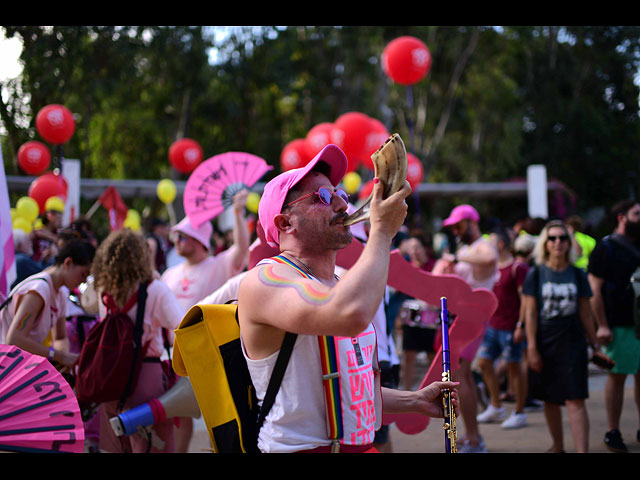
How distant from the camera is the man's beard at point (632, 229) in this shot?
5.79 m

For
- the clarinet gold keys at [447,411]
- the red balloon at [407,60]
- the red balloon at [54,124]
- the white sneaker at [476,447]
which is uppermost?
the red balloon at [407,60]

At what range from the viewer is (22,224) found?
9.04 meters

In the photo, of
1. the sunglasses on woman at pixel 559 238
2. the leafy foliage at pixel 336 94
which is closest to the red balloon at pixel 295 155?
the leafy foliage at pixel 336 94

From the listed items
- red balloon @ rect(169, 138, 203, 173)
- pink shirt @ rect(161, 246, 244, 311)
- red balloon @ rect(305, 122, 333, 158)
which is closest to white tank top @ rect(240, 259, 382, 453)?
pink shirt @ rect(161, 246, 244, 311)

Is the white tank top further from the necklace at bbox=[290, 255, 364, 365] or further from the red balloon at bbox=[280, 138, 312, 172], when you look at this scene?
the red balloon at bbox=[280, 138, 312, 172]

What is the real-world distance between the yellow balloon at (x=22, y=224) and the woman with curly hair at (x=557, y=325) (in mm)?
6389

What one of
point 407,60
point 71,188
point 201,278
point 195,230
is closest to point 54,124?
point 71,188

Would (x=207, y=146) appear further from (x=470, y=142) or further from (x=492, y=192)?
(x=470, y=142)

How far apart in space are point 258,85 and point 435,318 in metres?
18.2

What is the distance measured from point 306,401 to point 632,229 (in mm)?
4610

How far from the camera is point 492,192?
22.1m

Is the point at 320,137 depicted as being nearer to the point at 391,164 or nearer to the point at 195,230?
the point at 195,230

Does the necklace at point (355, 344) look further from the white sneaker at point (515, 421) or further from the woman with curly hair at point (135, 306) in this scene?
the white sneaker at point (515, 421)
